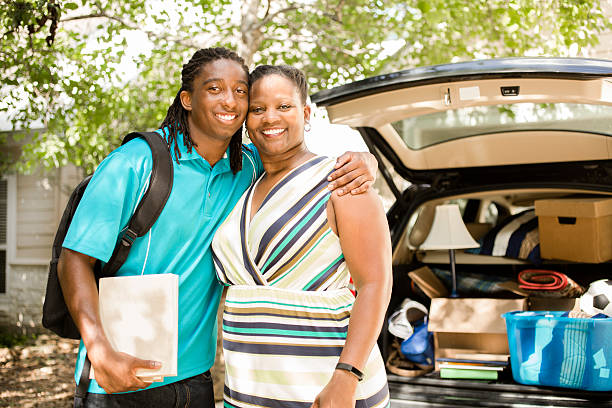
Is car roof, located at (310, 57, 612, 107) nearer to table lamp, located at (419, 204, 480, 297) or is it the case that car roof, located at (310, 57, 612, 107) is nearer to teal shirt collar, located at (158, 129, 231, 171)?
teal shirt collar, located at (158, 129, 231, 171)

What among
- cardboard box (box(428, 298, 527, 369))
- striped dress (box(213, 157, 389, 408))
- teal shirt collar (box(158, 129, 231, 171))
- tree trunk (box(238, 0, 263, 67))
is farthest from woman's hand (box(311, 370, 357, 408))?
tree trunk (box(238, 0, 263, 67))

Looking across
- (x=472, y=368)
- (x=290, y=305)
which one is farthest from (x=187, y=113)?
(x=472, y=368)

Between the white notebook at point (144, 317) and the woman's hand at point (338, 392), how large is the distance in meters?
0.45

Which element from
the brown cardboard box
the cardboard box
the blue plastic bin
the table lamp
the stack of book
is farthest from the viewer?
the table lamp

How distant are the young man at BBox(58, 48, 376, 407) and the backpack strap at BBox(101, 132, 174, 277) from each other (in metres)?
0.03

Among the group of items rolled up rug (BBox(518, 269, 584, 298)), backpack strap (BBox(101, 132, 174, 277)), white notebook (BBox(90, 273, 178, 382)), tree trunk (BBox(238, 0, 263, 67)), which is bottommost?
rolled up rug (BBox(518, 269, 584, 298))

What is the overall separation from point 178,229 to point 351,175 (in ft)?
2.00

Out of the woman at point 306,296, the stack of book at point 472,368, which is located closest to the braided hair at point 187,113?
the woman at point 306,296

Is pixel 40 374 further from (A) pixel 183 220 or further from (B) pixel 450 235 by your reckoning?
(A) pixel 183 220

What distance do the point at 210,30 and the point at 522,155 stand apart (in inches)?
141

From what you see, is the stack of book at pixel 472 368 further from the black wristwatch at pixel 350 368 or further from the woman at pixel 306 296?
the black wristwatch at pixel 350 368

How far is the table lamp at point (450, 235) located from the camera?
394cm

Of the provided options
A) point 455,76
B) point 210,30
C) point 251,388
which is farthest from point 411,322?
point 210,30

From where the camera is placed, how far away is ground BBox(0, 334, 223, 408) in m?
5.53
